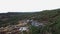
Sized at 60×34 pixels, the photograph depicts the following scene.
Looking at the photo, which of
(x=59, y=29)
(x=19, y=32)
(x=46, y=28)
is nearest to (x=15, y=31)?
(x=19, y=32)

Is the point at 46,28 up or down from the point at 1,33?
up

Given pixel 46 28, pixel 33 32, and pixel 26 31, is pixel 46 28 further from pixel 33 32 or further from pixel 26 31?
pixel 26 31

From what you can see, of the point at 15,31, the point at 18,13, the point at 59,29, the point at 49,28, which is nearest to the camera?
the point at 59,29

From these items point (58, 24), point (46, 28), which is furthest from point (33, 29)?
point (58, 24)

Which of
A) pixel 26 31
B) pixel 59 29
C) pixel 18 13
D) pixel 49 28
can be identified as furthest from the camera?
pixel 18 13

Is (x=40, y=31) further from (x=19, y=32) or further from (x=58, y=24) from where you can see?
(x=19, y=32)

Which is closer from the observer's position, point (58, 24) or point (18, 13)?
point (58, 24)

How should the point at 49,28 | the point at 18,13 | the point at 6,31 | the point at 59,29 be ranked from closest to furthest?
the point at 59,29 < the point at 49,28 < the point at 6,31 < the point at 18,13

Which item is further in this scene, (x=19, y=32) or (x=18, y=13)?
(x=18, y=13)

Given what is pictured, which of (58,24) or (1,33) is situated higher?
(58,24)
